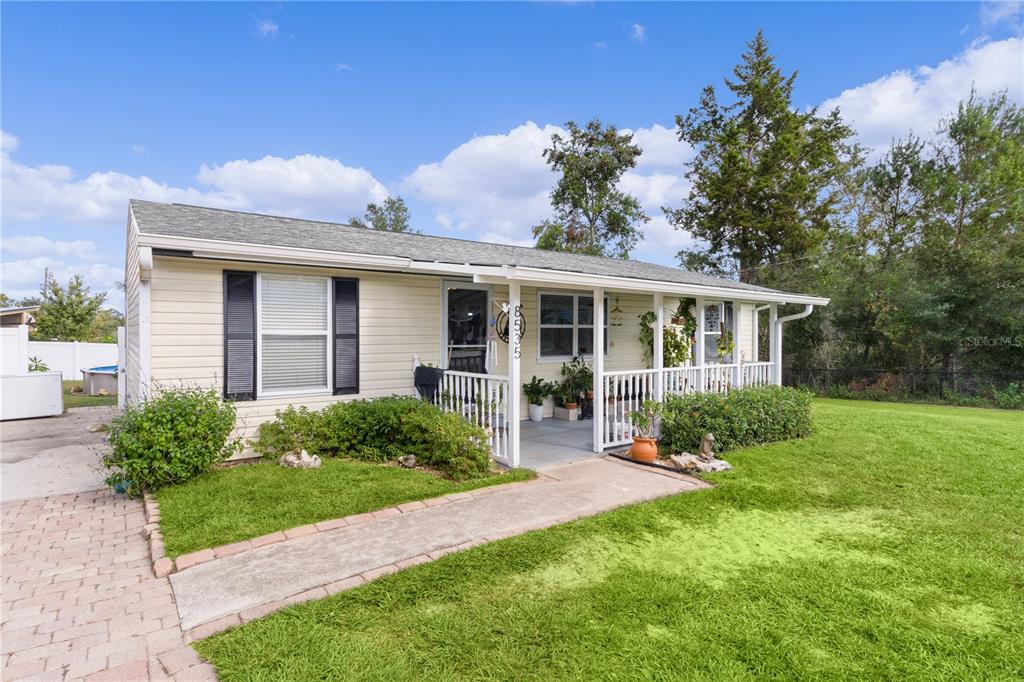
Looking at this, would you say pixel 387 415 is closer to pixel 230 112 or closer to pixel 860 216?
pixel 230 112

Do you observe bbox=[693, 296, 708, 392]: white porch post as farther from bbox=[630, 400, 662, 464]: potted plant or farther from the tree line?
the tree line

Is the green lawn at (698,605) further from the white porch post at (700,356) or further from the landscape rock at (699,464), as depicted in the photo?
the white porch post at (700,356)

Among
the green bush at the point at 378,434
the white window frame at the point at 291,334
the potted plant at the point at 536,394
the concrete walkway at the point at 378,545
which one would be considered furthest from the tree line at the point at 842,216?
the white window frame at the point at 291,334

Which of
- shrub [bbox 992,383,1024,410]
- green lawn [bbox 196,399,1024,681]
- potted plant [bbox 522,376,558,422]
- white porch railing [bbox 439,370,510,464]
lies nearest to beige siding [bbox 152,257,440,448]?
white porch railing [bbox 439,370,510,464]

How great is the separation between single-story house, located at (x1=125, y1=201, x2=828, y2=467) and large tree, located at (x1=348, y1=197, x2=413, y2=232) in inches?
1160

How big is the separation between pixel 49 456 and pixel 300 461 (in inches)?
159

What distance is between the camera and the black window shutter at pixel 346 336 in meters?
6.38

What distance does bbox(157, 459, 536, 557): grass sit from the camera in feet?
12.6

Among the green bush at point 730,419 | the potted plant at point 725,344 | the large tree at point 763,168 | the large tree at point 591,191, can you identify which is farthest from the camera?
the large tree at point 591,191

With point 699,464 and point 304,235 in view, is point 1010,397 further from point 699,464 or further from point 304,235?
point 304,235

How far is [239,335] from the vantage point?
18.9 ft

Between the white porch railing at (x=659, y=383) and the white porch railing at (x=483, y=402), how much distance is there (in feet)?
4.53

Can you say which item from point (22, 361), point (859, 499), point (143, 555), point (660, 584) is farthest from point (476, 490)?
point (22, 361)

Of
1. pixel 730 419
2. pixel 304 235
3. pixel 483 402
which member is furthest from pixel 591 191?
pixel 483 402
